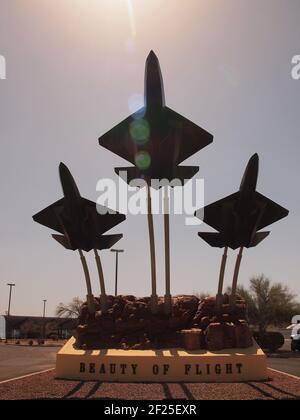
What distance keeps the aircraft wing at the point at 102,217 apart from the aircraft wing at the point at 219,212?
375cm

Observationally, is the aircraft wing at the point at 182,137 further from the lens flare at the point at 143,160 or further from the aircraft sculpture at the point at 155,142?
the lens flare at the point at 143,160

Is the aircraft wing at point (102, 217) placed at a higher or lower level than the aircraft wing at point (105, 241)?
higher

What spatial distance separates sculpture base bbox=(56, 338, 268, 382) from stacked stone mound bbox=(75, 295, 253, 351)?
1105mm

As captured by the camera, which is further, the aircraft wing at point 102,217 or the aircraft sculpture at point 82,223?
the aircraft wing at point 102,217

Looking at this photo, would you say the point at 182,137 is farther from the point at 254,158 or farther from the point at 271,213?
the point at 271,213

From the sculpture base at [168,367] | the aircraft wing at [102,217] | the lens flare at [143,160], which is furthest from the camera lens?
the aircraft wing at [102,217]

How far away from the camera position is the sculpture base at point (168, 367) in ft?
45.9

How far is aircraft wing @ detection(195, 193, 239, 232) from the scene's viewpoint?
1769 cm

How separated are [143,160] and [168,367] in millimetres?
8387

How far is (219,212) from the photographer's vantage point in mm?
18109

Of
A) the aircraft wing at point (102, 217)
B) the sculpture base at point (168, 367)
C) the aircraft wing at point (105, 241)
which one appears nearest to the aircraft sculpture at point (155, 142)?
the aircraft wing at point (102, 217)

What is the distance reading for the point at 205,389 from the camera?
12.1m
